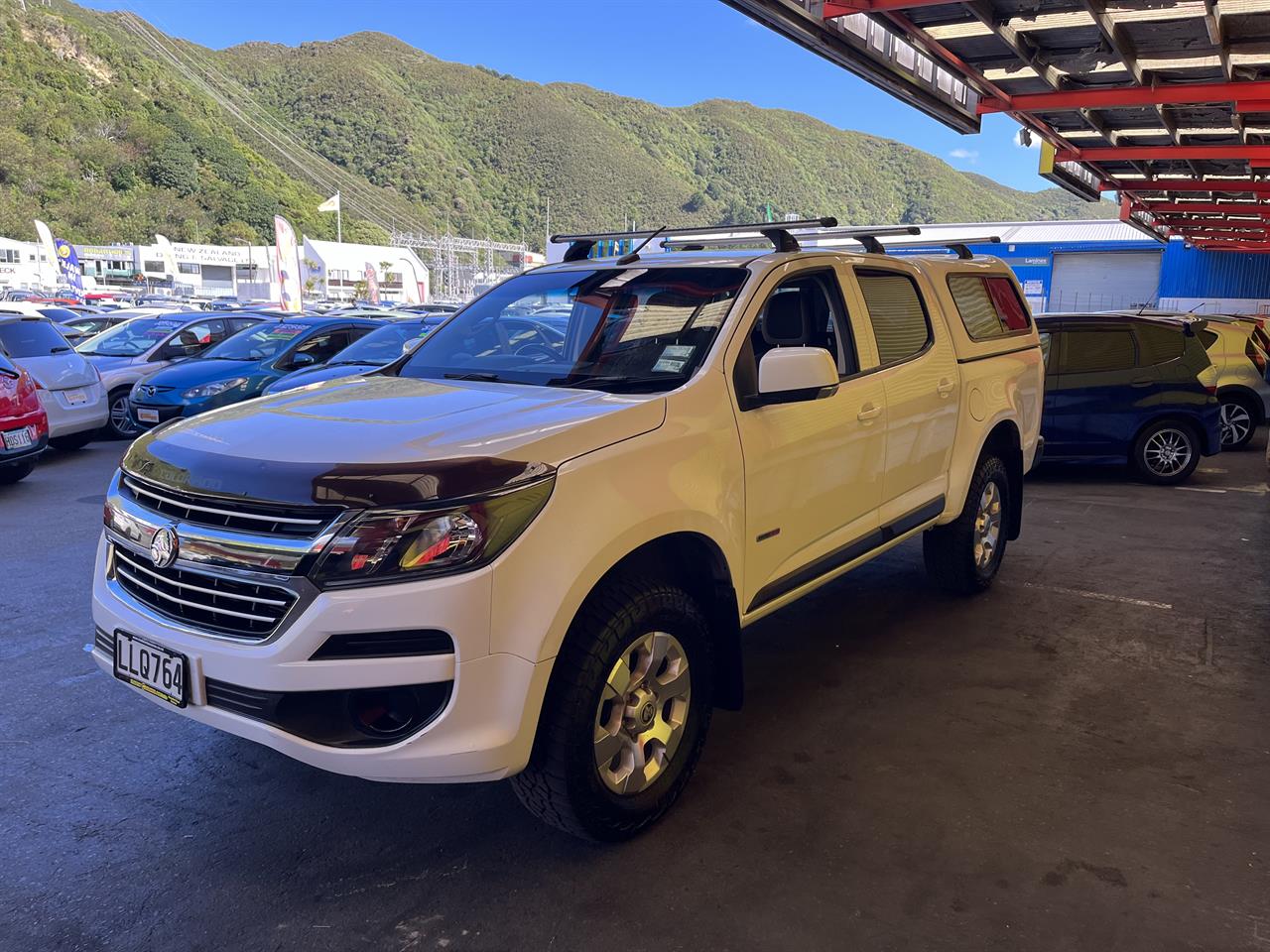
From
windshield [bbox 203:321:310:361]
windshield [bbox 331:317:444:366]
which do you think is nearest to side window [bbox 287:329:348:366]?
windshield [bbox 203:321:310:361]

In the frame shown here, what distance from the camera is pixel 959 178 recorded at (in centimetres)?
17325

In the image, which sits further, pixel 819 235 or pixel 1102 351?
pixel 1102 351

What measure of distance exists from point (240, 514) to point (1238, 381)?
41.8ft

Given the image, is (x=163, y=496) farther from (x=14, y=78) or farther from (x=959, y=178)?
(x=959, y=178)

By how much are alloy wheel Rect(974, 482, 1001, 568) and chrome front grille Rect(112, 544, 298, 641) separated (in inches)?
163

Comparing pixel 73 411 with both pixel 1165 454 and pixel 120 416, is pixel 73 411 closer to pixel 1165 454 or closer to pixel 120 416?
pixel 120 416

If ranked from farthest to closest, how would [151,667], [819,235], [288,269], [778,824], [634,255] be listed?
[288,269], [819,235], [634,255], [778,824], [151,667]

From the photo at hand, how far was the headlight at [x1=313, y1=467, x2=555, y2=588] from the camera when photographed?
247 cm

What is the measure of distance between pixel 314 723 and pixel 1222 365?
12.3m

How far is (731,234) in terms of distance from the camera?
4539 millimetres

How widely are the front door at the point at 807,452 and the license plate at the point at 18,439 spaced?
734cm

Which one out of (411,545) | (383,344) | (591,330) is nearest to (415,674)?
(411,545)

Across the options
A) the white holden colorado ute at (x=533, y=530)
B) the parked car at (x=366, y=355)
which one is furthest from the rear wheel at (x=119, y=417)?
the white holden colorado ute at (x=533, y=530)

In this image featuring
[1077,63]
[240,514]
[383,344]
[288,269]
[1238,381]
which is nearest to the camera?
[240,514]
